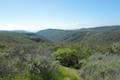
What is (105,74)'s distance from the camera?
10148 mm

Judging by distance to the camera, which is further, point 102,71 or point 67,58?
point 67,58

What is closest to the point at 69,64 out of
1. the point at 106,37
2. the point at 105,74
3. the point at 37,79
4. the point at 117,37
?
the point at 105,74

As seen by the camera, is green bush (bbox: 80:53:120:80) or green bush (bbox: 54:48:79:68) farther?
green bush (bbox: 54:48:79:68)

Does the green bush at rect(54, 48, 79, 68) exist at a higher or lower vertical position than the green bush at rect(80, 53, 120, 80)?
lower

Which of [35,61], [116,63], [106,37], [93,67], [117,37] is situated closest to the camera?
[35,61]

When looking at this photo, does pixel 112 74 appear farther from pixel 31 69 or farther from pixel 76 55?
pixel 76 55

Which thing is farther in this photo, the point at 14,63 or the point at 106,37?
the point at 106,37

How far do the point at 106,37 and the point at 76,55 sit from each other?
482ft

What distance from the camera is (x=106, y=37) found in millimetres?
161375

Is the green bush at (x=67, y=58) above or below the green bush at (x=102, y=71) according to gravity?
below

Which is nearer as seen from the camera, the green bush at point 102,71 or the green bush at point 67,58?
the green bush at point 102,71

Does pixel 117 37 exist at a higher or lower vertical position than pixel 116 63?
lower

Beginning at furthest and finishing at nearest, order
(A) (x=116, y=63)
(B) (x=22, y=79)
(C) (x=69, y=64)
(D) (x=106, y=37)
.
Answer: (D) (x=106, y=37) < (C) (x=69, y=64) < (A) (x=116, y=63) < (B) (x=22, y=79)

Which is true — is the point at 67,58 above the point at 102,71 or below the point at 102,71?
below
